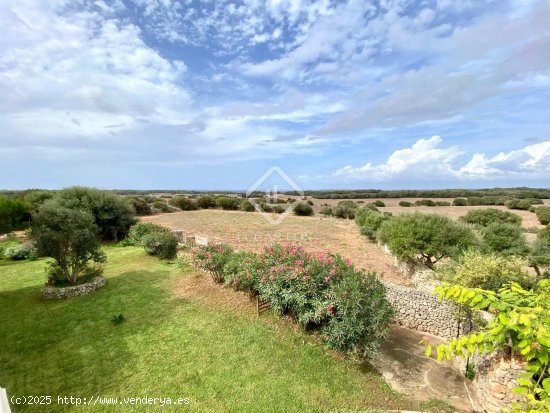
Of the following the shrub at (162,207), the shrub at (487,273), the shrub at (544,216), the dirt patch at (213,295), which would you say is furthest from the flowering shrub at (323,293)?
the shrub at (162,207)

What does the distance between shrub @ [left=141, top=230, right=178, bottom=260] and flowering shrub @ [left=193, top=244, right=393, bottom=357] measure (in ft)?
18.4

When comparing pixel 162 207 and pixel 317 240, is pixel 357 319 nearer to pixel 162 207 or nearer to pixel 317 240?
pixel 317 240

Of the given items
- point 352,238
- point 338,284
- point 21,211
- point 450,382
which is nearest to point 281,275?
point 338,284

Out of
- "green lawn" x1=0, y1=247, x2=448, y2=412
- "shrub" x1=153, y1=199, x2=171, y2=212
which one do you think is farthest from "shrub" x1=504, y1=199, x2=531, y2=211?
"shrub" x1=153, y1=199, x2=171, y2=212

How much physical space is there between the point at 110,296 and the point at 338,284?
7.57 m

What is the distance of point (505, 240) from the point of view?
48.8ft

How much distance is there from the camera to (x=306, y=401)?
5297 mm

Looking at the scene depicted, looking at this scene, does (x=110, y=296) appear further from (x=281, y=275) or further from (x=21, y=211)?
(x=21, y=211)

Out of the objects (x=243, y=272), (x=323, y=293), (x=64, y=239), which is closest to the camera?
(x=323, y=293)

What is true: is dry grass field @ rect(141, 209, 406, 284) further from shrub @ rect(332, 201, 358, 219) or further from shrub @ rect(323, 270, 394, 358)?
shrub @ rect(332, 201, 358, 219)

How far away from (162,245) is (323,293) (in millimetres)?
9207

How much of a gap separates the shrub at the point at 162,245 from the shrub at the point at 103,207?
7.75 metres

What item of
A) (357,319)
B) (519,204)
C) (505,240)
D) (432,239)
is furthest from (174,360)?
(519,204)

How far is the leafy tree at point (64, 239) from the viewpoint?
9.18m
